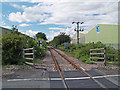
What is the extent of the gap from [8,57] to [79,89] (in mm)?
6861

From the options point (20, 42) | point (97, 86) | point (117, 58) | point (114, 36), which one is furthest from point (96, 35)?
point (97, 86)

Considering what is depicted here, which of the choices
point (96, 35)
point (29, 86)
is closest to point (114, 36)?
point (96, 35)

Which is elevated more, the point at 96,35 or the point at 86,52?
the point at 96,35

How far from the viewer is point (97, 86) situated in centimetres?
445

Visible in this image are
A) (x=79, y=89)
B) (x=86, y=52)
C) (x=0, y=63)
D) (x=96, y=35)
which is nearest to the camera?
(x=79, y=89)

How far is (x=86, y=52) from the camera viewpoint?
44.4 ft

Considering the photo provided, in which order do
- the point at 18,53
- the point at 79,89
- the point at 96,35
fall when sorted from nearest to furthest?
the point at 79,89, the point at 18,53, the point at 96,35

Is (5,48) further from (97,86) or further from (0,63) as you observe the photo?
(97,86)

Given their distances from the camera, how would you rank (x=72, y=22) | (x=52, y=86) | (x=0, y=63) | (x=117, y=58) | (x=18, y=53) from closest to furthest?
(x=52, y=86)
(x=0, y=63)
(x=18, y=53)
(x=117, y=58)
(x=72, y=22)

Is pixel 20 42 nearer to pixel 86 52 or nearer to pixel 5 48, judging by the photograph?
pixel 5 48

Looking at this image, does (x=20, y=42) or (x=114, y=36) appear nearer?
(x=20, y=42)

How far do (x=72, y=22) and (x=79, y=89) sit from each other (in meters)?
32.7

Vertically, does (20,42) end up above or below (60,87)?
above

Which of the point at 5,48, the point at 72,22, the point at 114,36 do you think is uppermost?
the point at 72,22
